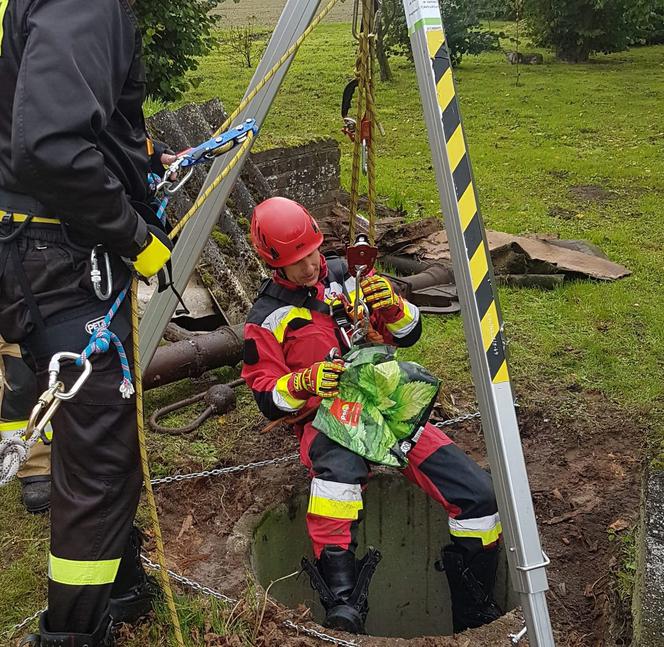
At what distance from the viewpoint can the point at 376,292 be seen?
3529 millimetres

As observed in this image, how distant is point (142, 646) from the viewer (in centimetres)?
304

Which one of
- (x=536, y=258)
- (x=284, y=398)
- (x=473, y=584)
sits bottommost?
(x=536, y=258)

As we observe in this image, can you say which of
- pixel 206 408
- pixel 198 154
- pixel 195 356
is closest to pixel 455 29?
pixel 195 356

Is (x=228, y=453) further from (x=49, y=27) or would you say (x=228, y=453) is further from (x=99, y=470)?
(x=49, y=27)

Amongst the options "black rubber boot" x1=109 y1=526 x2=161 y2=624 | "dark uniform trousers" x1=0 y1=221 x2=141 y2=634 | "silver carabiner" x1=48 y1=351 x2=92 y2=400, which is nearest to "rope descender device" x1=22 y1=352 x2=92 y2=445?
"silver carabiner" x1=48 y1=351 x2=92 y2=400

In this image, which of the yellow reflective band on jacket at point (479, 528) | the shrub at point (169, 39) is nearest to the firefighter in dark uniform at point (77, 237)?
the yellow reflective band on jacket at point (479, 528)

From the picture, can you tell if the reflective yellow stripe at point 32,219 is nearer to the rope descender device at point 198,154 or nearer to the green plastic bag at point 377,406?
the rope descender device at point 198,154

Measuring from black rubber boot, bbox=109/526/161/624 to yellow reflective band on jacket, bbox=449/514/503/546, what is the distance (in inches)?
51.6

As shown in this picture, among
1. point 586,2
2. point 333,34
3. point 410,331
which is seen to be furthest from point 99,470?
point 333,34

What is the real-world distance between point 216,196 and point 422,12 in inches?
58.9

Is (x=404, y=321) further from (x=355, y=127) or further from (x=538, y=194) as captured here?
(x=538, y=194)

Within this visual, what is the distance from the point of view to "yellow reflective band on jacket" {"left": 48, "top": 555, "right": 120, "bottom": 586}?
8.43ft

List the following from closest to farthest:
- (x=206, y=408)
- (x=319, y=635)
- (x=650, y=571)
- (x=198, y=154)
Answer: (x=650, y=571), (x=198, y=154), (x=319, y=635), (x=206, y=408)

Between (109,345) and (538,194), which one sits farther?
(538,194)
